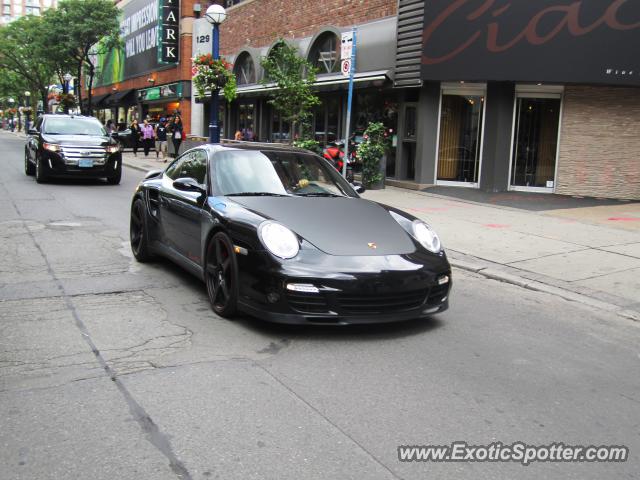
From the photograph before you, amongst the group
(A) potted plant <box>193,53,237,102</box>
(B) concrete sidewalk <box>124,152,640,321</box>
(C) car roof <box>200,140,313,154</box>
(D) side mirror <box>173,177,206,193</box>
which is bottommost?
(B) concrete sidewalk <box>124,152,640,321</box>

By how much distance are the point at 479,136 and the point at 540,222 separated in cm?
587

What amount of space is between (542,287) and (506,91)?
34.0ft

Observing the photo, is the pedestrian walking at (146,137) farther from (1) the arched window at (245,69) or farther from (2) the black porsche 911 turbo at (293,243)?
(2) the black porsche 911 turbo at (293,243)

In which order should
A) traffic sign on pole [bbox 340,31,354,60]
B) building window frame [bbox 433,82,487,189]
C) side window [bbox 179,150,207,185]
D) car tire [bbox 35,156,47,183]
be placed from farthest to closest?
1. building window frame [bbox 433,82,487,189]
2. car tire [bbox 35,156,47,183]
3. traffic sign on pole [bbox 340,31,354,60]
4. side window [bbox 179,150,207,185]

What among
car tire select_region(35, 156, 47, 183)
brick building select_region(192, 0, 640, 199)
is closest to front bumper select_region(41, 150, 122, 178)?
car tire select_region(35, 156, 47, 183)

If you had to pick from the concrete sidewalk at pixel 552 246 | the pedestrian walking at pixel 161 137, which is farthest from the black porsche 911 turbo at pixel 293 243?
the pedestrian walking at pixel 161 137

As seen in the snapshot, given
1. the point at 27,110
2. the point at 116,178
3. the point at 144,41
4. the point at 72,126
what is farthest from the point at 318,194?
the point at 27,110

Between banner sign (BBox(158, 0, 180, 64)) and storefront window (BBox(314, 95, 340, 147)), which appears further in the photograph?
banner sign (BBox(158, 0, 180, 64))

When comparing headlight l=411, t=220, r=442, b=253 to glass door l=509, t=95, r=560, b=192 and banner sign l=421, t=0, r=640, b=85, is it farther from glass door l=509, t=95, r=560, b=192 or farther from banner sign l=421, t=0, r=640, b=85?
glass door l=509, t=95, r=560, b=192

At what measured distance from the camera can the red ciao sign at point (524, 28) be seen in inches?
585

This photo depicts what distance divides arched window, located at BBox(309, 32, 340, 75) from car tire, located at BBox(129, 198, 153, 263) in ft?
47.5

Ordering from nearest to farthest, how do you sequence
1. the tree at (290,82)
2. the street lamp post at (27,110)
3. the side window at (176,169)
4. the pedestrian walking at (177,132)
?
the side window at (176,169)
the tree at (290,82)
the pedestrian walking at (177,132)
the street lamp post at (27,110)

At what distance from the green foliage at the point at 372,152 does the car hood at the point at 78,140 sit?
21.4 ft

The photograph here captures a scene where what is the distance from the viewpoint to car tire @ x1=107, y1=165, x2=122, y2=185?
16359mm
